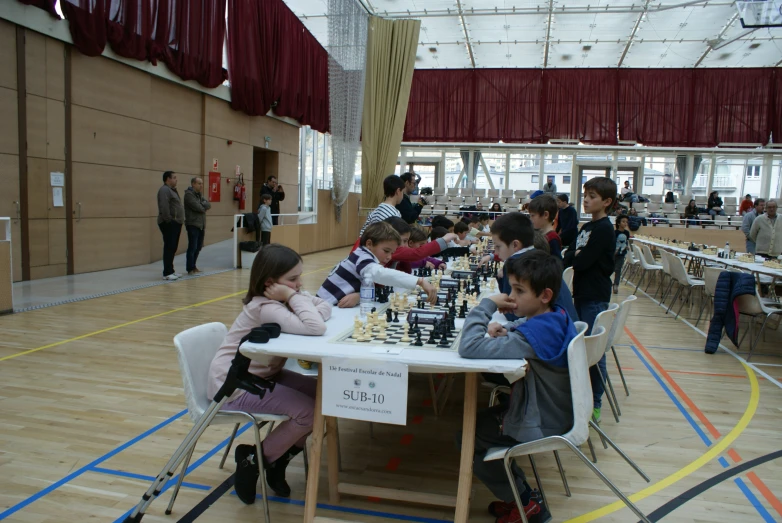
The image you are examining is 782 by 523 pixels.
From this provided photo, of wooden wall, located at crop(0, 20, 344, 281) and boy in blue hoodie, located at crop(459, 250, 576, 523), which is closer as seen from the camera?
boy in blue hoodie, located at crop(459, 250, 576, 523)

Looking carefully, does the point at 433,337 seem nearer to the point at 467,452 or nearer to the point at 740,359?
the point at 467,452

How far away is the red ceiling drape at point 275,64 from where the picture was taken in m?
12.1

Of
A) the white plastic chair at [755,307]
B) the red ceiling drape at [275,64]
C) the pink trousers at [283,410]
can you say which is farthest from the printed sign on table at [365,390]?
the red ceiling drape at [275,64]

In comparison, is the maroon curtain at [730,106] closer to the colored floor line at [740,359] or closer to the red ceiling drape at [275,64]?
the red ceiling drape at [275,64]

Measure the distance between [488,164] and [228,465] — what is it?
19.7 metres

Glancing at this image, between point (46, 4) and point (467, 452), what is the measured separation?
8.06 meters

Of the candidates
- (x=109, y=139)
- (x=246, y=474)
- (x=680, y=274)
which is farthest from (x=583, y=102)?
(x=246, y=474)

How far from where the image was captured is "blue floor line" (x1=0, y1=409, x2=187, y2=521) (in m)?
2.32

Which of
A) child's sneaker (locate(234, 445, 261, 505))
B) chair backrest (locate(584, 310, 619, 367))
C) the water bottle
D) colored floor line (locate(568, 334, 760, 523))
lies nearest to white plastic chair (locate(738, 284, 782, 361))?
colored floor line (locate(568, 334, 760, 523))

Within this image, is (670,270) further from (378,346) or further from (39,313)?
(39,313)

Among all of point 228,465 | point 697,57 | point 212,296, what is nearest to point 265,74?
point 212,296

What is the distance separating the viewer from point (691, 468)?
9.55ft

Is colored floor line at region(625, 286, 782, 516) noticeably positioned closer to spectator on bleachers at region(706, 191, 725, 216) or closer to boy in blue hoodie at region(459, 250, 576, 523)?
boy in blue hoodie at region(459, 250, 576, 523)

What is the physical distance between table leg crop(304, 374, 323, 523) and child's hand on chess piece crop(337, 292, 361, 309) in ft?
3.11
